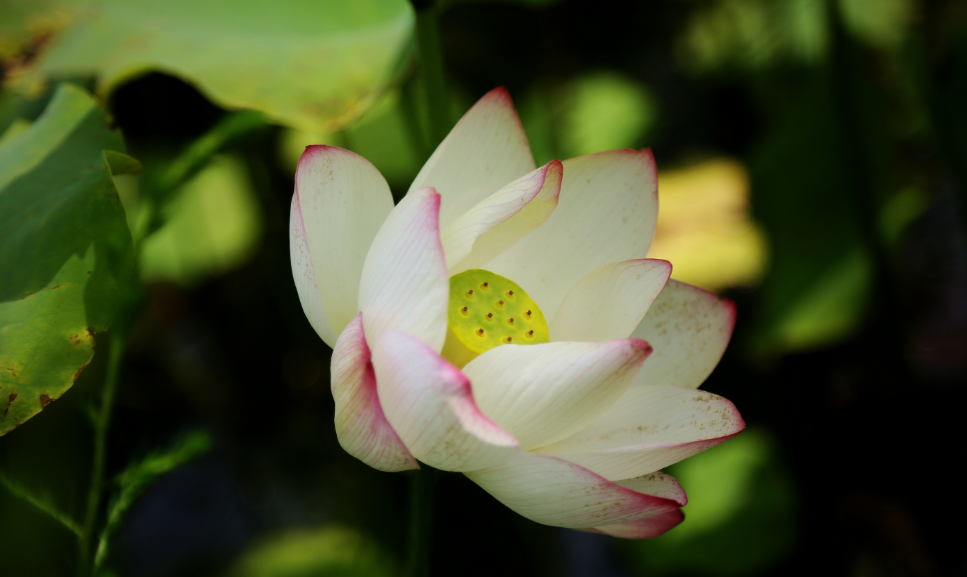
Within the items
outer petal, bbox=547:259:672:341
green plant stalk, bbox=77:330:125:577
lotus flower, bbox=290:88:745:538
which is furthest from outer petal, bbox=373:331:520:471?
green plant stalk, bbox=77:330:125:577

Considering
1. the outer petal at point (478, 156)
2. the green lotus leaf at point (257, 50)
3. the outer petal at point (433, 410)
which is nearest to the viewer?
the outer petal at point (433, 410)

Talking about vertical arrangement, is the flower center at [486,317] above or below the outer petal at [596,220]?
below

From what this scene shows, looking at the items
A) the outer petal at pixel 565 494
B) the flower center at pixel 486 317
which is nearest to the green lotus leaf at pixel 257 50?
the flower center at pixel 486 317

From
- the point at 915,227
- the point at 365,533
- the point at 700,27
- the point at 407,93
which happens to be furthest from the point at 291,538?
the point at 700,27

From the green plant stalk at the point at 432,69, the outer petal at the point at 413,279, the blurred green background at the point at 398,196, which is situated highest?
the green plant stalk at the point at 432,69

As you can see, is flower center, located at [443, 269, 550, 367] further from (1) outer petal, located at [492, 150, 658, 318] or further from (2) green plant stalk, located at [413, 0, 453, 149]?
(2) green plant stalk, located at [413, 0, 453, 149]

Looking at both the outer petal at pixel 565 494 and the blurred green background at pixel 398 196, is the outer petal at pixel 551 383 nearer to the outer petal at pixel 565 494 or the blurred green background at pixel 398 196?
the outer petal at pixel 565 494

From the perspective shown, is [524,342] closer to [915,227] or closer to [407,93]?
[407,93]

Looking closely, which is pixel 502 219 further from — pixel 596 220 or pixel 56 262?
pixel 56 262
